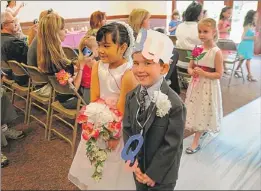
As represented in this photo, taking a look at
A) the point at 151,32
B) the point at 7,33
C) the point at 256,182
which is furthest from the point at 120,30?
the point at 7,33

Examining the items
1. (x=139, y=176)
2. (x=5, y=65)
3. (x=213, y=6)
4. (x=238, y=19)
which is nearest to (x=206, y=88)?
(x=139, y=176)

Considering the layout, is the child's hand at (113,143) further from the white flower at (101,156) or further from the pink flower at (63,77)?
the pink flower at (63,77)

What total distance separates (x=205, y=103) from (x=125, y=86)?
90 cm

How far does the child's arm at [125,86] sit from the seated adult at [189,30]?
77.1 inches

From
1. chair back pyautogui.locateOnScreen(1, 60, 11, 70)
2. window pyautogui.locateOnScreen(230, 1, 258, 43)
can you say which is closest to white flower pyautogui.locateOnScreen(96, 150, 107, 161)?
chair back pyautogui.locateOnScreen(1, 60, 11, 70)

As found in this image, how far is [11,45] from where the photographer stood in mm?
2691

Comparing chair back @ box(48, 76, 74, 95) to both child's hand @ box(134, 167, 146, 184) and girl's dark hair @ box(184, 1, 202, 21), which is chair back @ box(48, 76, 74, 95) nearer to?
child's hand @ box(134, 167, 146, 184)

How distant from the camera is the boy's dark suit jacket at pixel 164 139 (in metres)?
1.08

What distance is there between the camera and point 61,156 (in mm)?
2162

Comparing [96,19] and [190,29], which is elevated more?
[96,19]

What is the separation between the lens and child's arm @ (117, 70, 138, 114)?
1426mm

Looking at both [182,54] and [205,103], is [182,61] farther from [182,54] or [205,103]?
[205,103]

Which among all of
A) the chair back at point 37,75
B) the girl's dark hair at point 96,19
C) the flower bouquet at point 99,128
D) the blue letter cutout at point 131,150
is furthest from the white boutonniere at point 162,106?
the girl's dark hair at point 96,19

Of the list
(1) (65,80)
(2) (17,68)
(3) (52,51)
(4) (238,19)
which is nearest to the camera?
(1) (65,80)
